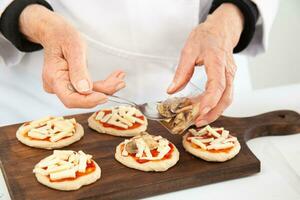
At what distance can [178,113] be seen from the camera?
127 cm

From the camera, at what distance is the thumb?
1251 millimetres

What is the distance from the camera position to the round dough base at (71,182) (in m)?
1.13

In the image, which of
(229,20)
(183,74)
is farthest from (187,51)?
(229,20)

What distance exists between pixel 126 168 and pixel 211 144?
21 centimetres

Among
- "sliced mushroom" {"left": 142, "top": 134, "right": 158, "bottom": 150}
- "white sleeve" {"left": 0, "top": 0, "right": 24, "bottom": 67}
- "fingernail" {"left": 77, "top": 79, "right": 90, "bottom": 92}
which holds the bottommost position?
"sliced mushroom" {"left": 142, "top": 134, "right": 158, "bottom": 150}

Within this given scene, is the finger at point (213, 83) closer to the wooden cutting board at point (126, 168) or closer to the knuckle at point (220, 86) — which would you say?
the knuckle at point (220, 86)

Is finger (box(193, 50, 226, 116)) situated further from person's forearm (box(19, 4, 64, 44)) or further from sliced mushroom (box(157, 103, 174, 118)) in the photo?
person's forearm (box(19, 4, 64, 44))

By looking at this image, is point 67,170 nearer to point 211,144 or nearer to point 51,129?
point 51,129

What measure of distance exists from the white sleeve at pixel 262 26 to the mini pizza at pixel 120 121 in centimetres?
39

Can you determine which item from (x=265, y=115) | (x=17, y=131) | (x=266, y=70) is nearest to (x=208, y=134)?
(x=265, y=115)

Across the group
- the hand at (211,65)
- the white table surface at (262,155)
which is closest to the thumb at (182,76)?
the hand at (211,65)

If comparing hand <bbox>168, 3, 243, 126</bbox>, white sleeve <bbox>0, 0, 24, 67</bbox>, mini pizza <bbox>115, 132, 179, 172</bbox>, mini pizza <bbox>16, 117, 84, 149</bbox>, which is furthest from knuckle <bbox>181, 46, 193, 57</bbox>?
white sleeve <bbox>0, 0, 24, 67</bbox>

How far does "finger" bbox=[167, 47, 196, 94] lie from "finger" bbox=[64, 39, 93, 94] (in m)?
0.20

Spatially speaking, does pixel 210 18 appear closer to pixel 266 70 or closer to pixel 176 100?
pixel 176 100
